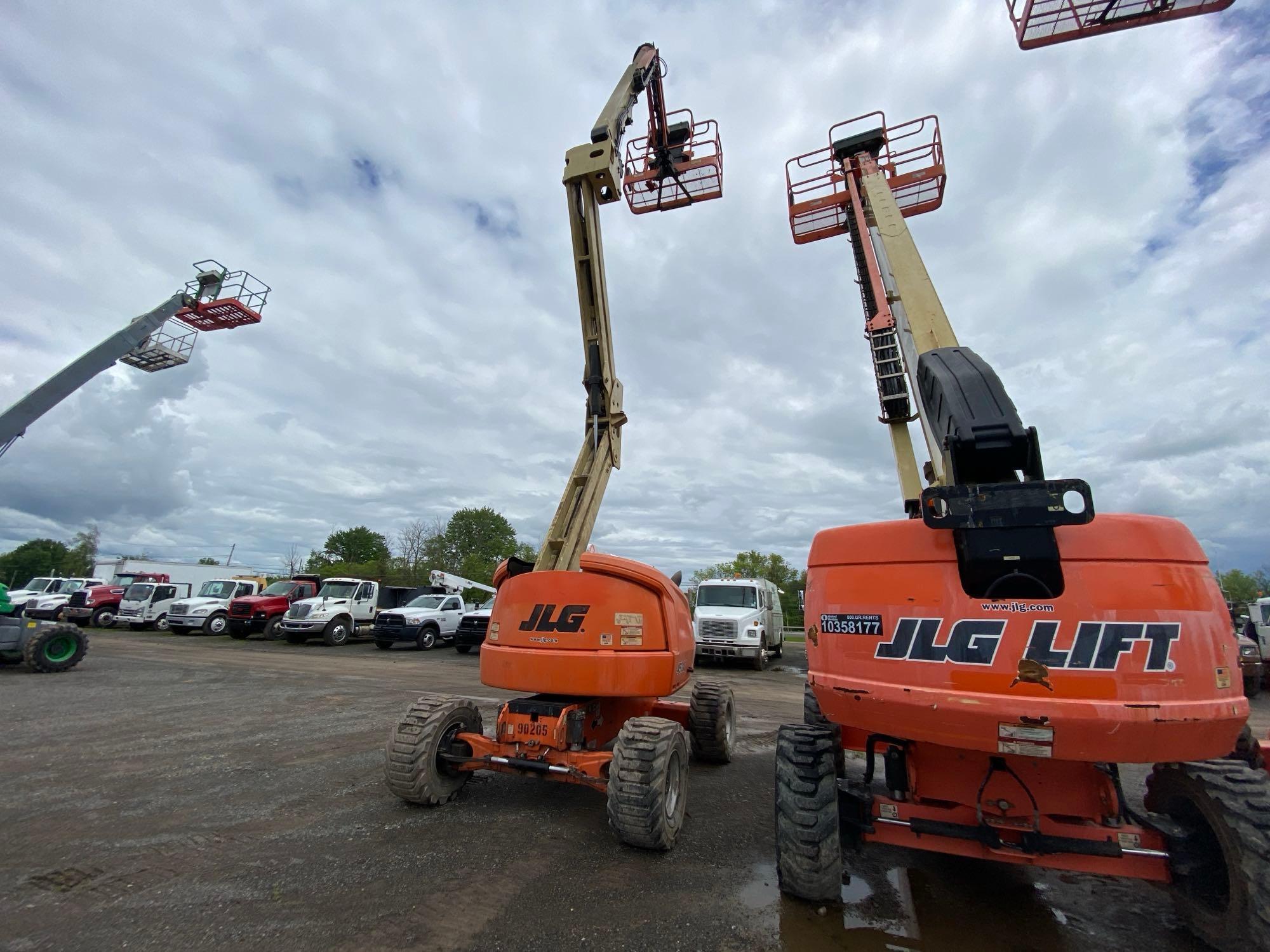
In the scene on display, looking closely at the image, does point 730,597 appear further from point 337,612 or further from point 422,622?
point 337,612

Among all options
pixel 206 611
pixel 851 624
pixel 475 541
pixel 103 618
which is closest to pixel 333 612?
pixel 206 611

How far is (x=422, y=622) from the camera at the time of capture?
818 inches

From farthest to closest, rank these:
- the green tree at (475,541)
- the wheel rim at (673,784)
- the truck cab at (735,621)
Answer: the green tree at (475,541) → the truck cab at (735,621) → the wheel rim at (673,784)

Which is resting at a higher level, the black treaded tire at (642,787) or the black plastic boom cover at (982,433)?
the black plastic boom cover at (982,433)

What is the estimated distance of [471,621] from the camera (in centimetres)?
1883

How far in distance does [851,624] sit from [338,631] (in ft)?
74.4

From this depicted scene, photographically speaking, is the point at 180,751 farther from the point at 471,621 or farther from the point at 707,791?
the point at 471,621

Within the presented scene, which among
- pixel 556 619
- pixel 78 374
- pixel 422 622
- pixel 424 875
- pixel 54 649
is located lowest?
pixel 424 875

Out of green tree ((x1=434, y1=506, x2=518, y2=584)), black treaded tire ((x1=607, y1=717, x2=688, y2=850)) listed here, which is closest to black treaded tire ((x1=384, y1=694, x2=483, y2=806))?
black treaded tire ((x1=607, y1=717, x2=688, y2=850))

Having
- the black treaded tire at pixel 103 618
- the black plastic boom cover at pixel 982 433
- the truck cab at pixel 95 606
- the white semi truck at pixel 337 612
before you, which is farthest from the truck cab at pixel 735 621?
the black treaded tire at pixel 103 618

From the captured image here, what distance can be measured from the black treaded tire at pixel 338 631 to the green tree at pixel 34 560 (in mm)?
94065

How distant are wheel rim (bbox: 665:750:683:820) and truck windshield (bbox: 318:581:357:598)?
2157 cm

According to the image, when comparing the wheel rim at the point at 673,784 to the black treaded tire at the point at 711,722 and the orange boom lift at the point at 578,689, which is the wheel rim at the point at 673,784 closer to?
the orange boom lift at the point at 578,689

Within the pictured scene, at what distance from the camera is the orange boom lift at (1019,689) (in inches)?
94.7
